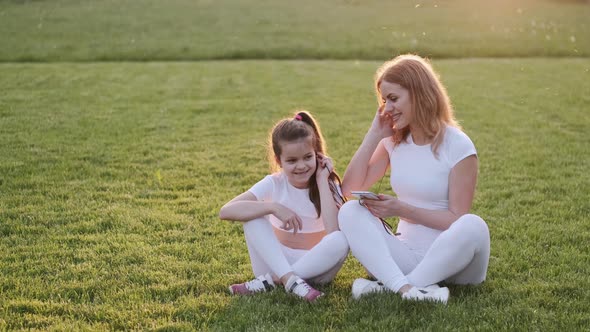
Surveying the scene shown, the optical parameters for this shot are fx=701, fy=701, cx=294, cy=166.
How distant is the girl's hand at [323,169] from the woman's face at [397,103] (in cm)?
49

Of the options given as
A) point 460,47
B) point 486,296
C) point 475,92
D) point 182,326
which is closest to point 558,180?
point 486,296

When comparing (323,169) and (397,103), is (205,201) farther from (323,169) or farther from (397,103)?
(397,103)

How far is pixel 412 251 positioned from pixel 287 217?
779mm

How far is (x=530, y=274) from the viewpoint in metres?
4.55

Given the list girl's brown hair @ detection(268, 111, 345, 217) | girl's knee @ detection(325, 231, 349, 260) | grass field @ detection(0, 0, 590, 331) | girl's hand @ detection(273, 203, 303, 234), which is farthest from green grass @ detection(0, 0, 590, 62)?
girl's knee @ detection(325, 231, 349, 260)

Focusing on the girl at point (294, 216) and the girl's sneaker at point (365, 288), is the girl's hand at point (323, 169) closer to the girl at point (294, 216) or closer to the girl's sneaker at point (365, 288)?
the girl at point (294, 216)

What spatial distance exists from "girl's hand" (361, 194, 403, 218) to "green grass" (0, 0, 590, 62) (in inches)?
578

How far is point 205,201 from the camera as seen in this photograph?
20.9ft

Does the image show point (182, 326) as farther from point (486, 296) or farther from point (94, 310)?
point (486, 296)

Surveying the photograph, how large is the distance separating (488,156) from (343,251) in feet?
14.7

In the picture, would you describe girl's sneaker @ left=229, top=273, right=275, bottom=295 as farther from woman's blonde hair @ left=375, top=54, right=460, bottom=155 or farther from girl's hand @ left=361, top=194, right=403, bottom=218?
woman's blonde hair @ left=375, top=54, right=460, bottom=155

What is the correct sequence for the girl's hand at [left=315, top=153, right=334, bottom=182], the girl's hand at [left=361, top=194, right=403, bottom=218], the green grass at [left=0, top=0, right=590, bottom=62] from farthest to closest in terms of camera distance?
1. the green grass at [left=0, top=0, right=590, bottom=62]
2. the girl's hand at [left=315, top=153, right=334, bottom=182]
3. the girl's hand at [left=361, top=194, right=403, bottom=218]

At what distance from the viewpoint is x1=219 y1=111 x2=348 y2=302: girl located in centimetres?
418

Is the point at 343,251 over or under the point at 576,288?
over
